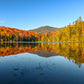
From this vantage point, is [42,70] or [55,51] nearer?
[42,70]

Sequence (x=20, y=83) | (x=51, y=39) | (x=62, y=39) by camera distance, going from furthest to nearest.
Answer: (x=51, y=39)
(x=62, y=39)
(x=20, y=83)

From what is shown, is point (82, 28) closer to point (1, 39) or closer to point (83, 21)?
point (83, 21)

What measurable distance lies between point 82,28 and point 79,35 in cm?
982

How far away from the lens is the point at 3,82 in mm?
9500

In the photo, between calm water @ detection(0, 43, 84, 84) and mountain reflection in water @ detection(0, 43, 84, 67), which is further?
mountain reflection in water @ detection(0, 43, 84, 67)

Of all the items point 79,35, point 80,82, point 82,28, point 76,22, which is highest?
point 76,22

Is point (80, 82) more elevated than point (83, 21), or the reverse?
point (83, 21)

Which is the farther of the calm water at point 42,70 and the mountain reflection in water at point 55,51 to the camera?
the mountain reflection in water at point 55,51

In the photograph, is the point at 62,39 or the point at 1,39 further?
the point at 1,39

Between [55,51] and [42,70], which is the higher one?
[42,70]

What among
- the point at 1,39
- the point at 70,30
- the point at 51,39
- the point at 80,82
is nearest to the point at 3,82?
the point at 80,82

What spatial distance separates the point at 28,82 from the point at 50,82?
6.56ft

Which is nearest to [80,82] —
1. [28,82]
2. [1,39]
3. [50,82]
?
[50,82]

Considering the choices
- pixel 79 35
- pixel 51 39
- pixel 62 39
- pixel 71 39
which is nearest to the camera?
pixel 79 35
